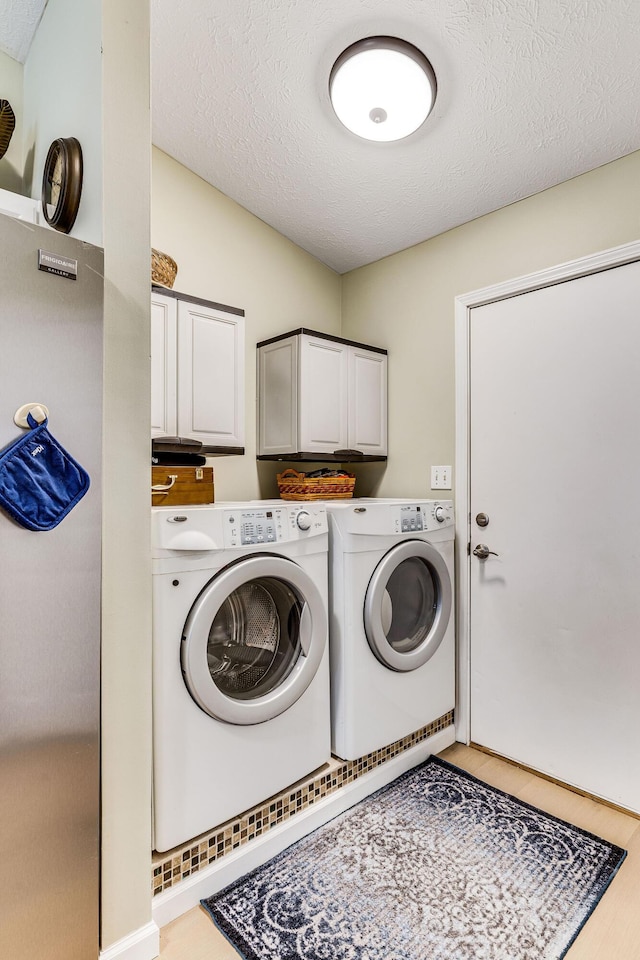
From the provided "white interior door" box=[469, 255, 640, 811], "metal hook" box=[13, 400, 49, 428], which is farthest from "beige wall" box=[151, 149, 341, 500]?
"metal hook" box=[13, 400, 49, 428]

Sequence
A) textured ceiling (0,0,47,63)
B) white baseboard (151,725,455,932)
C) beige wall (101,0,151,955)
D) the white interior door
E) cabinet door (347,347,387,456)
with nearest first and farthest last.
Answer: beige wall (101,0,151,955) → white baseboard (151,725,455,932) → textured ceiling (0,0,47,63) → the white interior door → cabinet door (347,347,387,456)

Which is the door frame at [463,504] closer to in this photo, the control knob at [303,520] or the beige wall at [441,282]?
the beige wall at [441,282]

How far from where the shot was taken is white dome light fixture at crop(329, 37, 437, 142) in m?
1.66

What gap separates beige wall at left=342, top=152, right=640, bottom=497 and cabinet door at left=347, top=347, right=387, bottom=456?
54 millimetres

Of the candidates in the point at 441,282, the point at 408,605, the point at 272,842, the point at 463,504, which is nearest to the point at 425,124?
the point at 441,282

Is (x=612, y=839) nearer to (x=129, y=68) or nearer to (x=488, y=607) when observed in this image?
(x=488, y=607)

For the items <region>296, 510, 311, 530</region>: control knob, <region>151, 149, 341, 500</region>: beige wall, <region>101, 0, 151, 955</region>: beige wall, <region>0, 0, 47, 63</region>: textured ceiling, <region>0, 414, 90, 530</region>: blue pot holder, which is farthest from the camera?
<region>151, 149, 341, 500</region>: beige wall

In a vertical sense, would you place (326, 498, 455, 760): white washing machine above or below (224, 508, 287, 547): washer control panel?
below

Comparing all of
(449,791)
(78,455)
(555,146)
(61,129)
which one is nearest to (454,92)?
(555,146)

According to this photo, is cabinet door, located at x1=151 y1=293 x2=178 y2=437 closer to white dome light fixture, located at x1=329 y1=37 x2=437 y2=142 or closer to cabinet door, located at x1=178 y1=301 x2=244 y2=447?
cabinet door, located at x1=178 y1=301 x2=244 y2=447

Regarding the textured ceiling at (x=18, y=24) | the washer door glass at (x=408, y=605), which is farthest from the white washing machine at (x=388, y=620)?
the textured ceiling at (x=18, y=24)

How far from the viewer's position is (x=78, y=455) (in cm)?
120

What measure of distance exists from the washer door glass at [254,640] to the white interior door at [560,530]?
0.97m

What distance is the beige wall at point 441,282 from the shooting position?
2043 mm
